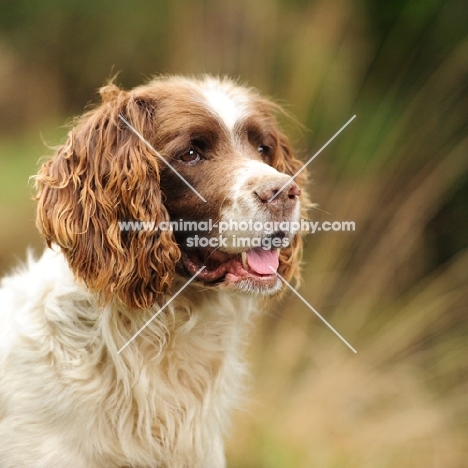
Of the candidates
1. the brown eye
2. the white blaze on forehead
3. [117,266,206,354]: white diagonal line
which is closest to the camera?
[117,266,206,354]: white diagonal line

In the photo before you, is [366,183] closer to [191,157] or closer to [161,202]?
[191,157]

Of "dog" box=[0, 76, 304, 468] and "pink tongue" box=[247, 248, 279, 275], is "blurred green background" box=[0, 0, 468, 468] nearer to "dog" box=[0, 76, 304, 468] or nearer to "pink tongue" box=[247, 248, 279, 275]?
"dog" box=[0, 76, 304, 468]

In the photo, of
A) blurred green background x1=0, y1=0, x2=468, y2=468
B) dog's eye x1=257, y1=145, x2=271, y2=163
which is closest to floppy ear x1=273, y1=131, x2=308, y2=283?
dog's eye x1=257, y1=145, x2=271, y2=163

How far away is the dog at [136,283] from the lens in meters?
2.91

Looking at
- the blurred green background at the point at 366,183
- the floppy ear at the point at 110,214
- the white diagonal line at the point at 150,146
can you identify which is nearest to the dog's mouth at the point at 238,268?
the floppy ear at the point at 110,214

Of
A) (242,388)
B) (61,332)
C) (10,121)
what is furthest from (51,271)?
(10,121)

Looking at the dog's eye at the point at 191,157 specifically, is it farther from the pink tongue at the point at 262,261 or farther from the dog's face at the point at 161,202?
the pink tongue at the point at 262,261

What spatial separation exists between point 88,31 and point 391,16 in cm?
206

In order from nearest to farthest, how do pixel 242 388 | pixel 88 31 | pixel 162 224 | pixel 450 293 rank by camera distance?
pixel 162 224
pixel 242 388
pixel 450 293
pixel 88 31

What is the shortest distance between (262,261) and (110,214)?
61cm

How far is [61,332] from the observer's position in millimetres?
2996

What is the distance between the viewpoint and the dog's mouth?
2.90m

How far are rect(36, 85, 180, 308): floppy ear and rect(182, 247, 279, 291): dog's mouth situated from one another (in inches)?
4.3

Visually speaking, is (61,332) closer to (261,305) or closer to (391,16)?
(261,305)
